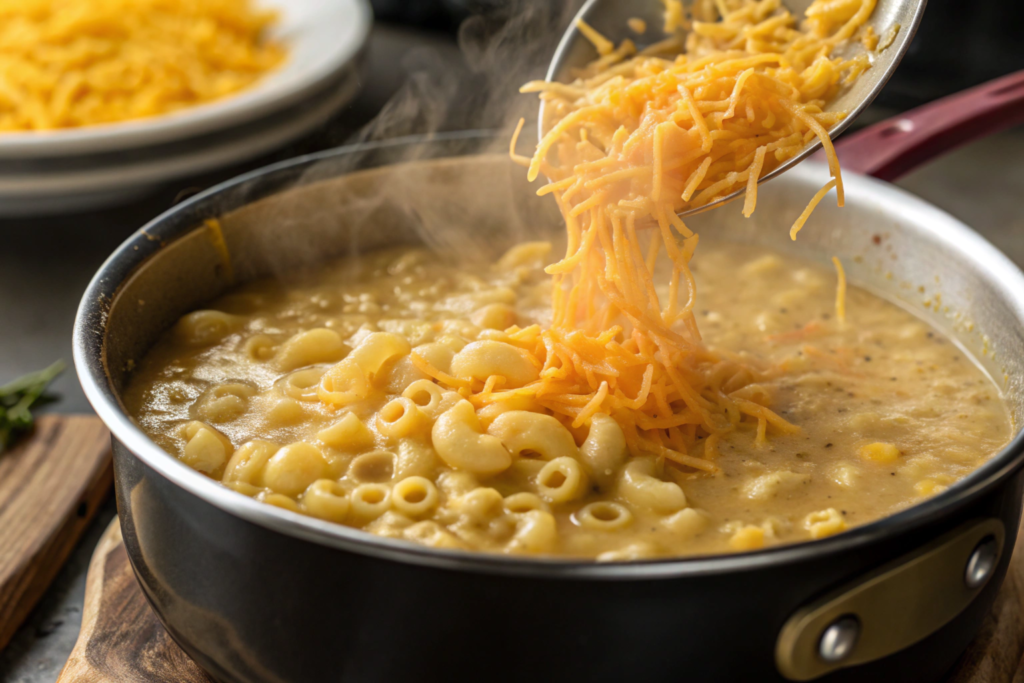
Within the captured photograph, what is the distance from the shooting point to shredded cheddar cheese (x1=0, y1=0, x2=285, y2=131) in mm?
3537

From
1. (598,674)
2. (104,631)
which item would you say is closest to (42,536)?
(104,631)

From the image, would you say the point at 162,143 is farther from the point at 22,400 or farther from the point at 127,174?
the point at 22,400

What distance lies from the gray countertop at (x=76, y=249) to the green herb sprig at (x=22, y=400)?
0.07 meters

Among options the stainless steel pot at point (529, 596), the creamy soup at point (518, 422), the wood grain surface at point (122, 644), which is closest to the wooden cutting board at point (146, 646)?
the wood grain surface at point (122, 644)

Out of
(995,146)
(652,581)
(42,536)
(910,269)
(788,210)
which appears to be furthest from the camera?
(995,146)

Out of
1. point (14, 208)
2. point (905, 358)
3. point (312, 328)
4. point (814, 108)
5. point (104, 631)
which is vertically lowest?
point (14, 208)

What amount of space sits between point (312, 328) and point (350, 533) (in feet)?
4.04

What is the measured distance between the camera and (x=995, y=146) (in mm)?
4383

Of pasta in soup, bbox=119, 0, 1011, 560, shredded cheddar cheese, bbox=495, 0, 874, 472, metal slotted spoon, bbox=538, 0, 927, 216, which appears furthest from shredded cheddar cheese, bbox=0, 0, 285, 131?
shredded cheddar cheese, bbox=495, 0, 874, 472

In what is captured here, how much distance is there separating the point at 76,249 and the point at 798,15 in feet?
8.43

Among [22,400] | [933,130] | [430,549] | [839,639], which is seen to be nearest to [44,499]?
[22,400]

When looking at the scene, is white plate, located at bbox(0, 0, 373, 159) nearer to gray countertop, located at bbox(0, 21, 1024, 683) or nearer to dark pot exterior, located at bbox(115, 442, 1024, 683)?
gray countertop, located at bbox(0, 21, 1024, 683)

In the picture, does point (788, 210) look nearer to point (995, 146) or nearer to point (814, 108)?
point (814, 108)

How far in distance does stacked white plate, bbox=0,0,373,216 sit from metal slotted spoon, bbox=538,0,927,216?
1447mm
